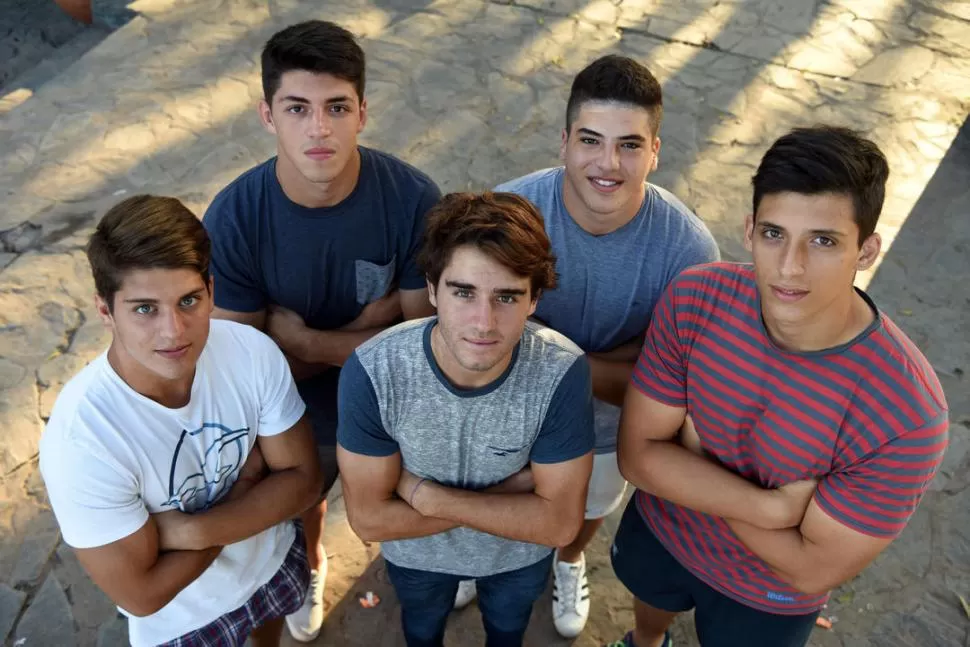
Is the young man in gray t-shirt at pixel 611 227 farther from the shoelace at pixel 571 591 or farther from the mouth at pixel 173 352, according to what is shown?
the mouth at pixel 173 352

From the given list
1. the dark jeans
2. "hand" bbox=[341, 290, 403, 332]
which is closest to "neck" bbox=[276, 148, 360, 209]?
"hand" bbox=[341, 290, 403, 332]

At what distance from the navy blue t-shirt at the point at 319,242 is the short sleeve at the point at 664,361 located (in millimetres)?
908

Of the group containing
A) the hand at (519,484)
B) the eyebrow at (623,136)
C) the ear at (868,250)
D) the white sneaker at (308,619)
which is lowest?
the white sneaker at (308,619)

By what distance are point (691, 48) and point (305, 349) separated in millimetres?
5417

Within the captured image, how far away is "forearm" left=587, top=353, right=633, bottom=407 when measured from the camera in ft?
9.62

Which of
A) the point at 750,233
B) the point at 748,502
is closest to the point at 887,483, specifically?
the point at 748,502

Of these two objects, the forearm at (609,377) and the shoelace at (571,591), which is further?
the shoelace at (571,591)

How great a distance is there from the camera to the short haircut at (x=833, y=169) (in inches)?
89.7

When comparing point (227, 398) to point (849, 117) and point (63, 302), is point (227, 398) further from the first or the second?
point (849, 117)

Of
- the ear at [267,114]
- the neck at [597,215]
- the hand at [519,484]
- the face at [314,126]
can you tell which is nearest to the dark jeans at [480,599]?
the hand at [519,484]

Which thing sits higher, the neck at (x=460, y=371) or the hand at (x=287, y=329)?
the neck at (x=460, y=371)

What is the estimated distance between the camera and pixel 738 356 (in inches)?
98.8

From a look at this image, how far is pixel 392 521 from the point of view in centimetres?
266

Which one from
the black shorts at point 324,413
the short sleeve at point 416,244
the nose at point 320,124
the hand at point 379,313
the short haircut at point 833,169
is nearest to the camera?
the short haircut at point 833,169
